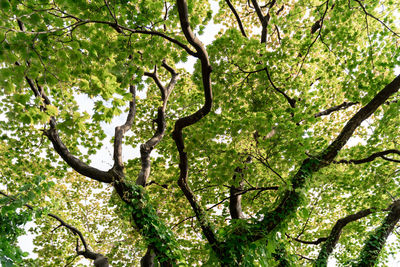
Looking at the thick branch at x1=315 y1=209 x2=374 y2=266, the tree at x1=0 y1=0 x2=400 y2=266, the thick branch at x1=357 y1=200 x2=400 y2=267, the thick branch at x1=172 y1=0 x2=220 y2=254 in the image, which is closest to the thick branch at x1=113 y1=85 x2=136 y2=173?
the tree at x1=0 y1=0 x2=400 y2=266

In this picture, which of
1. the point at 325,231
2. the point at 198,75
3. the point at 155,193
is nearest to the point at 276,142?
the point at 198,75

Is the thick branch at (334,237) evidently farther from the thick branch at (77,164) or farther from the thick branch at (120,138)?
the thick branch at (77,164)

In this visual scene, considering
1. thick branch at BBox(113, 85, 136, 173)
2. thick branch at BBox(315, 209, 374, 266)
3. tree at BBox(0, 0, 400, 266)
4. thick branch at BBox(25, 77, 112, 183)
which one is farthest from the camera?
thick branch at BBox(315, 209, 374, 266)

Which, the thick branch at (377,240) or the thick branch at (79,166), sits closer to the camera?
the thick branch at (79,166)

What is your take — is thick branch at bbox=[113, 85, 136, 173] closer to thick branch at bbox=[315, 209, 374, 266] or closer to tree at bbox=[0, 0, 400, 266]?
tree at bbox=[0, 0, 400, 266]

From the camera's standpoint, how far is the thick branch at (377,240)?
6506 millimetres

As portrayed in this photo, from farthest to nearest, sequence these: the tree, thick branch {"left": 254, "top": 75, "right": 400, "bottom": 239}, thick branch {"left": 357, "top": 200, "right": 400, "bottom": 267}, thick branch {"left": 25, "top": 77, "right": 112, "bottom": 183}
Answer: thick branch {"left": 357, "top": 200, "right": 400, "bottom": 267} < thick branch {"left": 25, "top": 77, "right": 112, "bottom": 183} < thick branch {"left": 254, "top": 75, "right": 400, "bottom": 239} < the tree

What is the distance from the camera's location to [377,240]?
6.68m

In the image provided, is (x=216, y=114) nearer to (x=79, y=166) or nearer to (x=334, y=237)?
(x=79, y=166)

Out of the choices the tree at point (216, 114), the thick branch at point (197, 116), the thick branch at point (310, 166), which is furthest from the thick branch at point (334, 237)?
the thick branch at point (197, 116)

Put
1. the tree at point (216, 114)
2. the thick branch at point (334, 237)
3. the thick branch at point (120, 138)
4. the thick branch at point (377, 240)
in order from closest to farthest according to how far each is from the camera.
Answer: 1. the tree at point (216, 114)
2. the thick branch at point (120, 138)
3. the thick branch at point (377, 240)
4. the thick branch at point (334, 237)

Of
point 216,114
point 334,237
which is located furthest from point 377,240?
point 216,114

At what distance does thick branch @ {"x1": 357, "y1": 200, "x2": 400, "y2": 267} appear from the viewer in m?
6.51

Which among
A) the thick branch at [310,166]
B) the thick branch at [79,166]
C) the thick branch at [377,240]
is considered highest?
the thick branch at [79,166]
